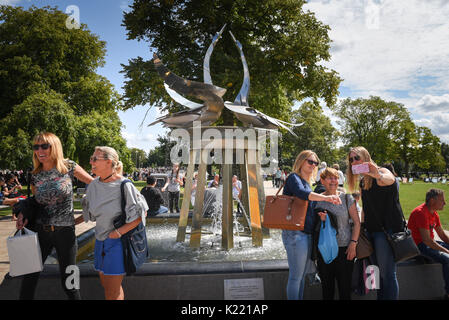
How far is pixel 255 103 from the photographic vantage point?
52.0 ft

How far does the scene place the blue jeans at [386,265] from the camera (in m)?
3.32

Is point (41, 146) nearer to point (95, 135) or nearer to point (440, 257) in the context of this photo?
point (440, 257)

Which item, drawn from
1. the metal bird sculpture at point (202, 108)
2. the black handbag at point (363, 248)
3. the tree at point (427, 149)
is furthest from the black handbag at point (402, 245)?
the tree at point (427, 149)

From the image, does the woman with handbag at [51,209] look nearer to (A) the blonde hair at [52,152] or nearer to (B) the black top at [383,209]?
(A) the blonde hair at [52,152]

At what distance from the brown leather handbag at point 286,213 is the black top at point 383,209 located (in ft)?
2.36

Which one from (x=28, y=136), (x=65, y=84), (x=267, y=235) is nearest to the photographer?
(x=267, y=235)

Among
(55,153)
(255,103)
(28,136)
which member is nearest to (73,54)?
(28,136)

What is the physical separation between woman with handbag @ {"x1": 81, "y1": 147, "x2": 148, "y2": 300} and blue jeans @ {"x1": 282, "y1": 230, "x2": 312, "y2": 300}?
1477mm

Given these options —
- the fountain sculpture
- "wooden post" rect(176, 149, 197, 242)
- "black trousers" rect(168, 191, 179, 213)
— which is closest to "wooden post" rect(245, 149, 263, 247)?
the fountain sculpture

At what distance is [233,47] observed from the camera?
51.4 ft

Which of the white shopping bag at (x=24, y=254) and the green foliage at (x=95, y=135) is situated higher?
the green foliage at (x=95, y=135)
